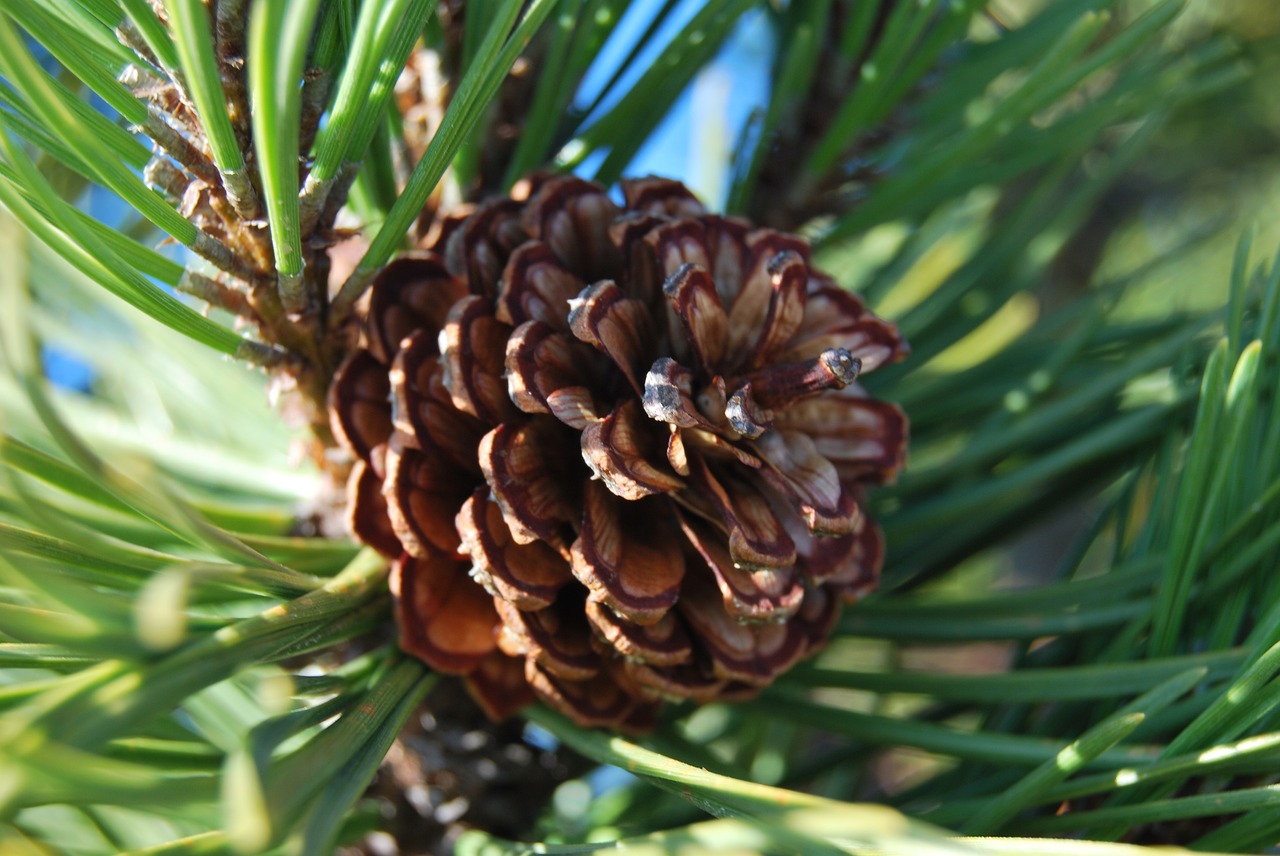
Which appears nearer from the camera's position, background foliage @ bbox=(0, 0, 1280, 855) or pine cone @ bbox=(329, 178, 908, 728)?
background foliage @ bbox=(0, 0, 1280, 855)

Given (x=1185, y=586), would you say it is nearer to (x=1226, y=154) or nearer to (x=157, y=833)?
(x=157, y=833)

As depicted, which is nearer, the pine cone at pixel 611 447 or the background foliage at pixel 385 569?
the background foliage at pixel 385 569

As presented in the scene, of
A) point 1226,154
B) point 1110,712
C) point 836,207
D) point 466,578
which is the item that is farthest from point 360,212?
point 1226,154
